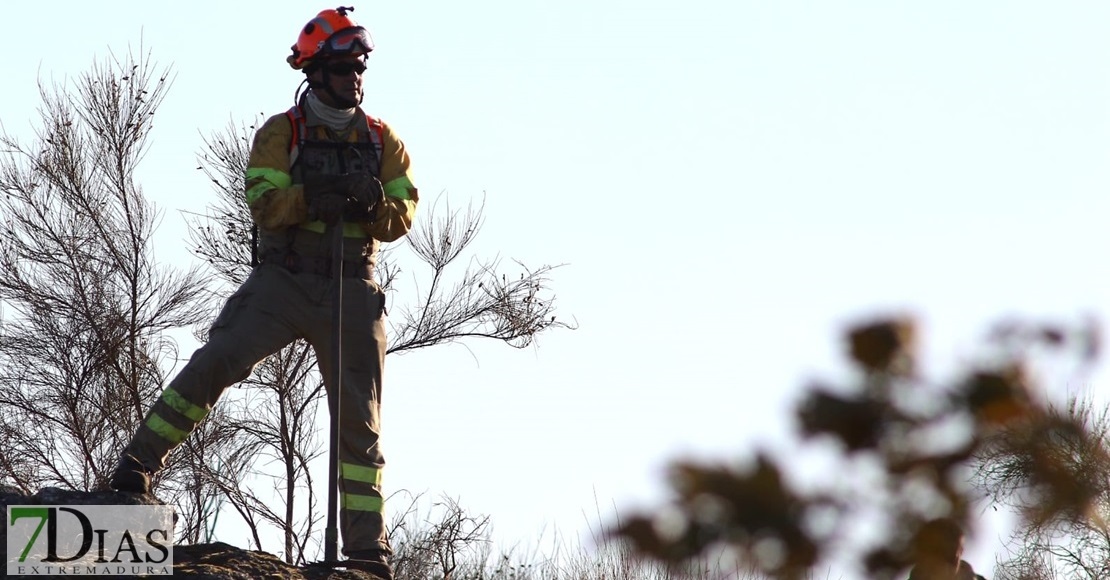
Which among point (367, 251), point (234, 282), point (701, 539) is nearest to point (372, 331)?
point (367, 251)

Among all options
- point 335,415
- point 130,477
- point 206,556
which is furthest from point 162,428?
point 335,415

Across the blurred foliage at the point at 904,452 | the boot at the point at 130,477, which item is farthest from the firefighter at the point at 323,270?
the blurred foliage at the point at 904,452

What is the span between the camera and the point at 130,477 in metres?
6.46

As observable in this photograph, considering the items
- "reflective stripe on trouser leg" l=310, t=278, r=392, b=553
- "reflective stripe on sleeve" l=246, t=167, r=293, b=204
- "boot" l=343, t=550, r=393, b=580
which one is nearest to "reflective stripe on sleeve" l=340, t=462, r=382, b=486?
"reflective stripe on trouser leg" l=310, t=278, r=392, b=553

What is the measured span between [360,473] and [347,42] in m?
1.66

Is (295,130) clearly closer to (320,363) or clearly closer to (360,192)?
(360,192)

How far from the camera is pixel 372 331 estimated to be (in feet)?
22.6

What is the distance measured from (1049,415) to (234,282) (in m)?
11.1

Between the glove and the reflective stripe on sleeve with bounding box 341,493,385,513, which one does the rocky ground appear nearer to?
the reflective stripe on sleeve with bounding box 341,493,385,513

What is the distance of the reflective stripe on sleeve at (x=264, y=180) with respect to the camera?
6.66 metres

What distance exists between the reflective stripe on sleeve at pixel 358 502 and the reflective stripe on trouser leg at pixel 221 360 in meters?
0.62

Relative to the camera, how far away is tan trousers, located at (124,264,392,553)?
21.4 ft

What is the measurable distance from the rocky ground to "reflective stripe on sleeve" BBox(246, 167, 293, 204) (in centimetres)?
121

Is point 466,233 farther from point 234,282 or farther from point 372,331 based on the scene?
point 372,331
